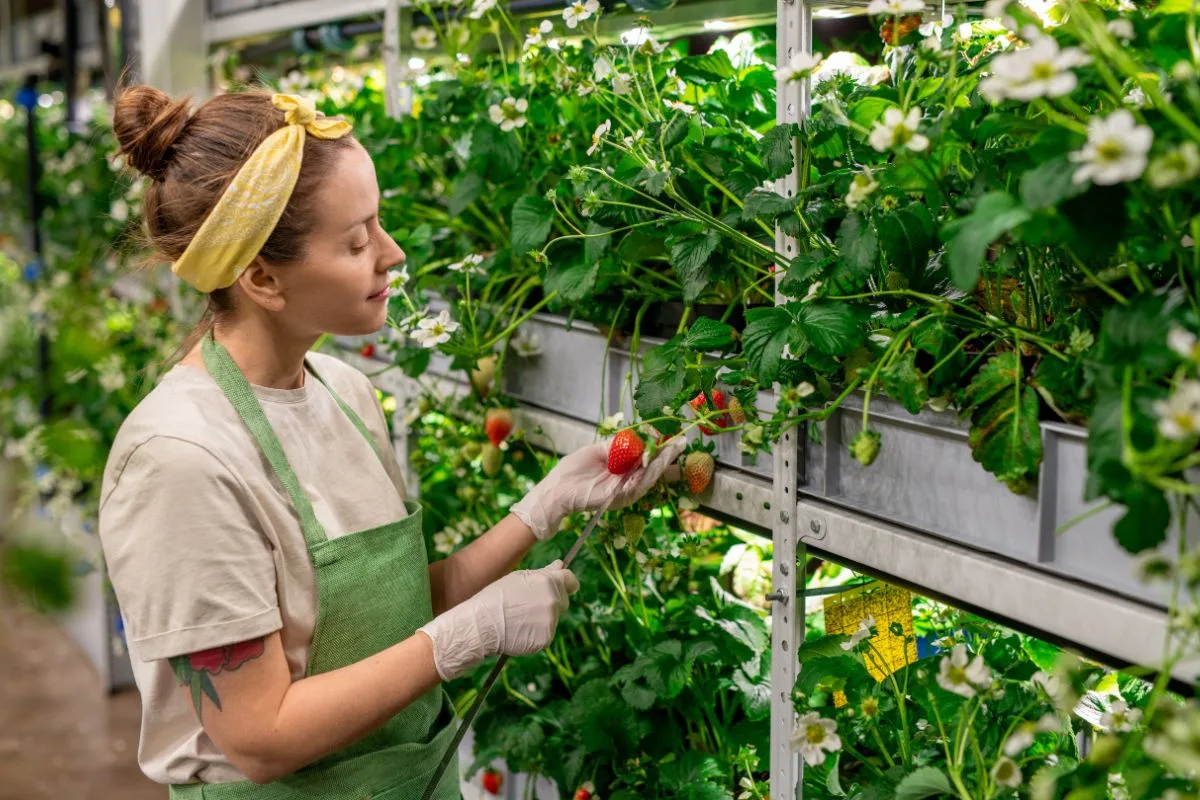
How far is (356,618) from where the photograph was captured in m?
1.42

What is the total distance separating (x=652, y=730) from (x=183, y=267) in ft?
2.79

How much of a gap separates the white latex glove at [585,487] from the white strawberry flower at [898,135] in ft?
1.89

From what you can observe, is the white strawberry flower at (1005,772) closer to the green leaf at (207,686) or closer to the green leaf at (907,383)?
the green leaf at (907,383)

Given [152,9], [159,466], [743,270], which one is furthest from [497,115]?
[152,9]

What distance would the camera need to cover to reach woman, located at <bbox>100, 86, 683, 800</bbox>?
127 centimetres

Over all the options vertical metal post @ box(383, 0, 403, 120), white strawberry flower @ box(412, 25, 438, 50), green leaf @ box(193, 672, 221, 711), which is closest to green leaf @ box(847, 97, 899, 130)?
green leaf @ box(193, 672, 221, 711)

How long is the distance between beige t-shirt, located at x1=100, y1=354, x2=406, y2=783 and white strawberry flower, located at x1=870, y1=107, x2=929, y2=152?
774 mm

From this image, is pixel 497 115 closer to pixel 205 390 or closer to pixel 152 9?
pixel 205 390

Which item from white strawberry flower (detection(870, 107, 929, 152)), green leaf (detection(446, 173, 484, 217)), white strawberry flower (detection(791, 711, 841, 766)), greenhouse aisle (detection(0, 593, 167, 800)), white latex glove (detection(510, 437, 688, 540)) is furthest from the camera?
greenhouse aisle (detection(0, 593, 167, 800))

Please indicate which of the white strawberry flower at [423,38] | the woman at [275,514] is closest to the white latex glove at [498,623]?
the woman at [275,514]

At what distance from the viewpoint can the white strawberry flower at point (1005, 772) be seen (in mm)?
960

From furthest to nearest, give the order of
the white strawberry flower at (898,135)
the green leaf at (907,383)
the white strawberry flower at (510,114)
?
1. the white strawberry flower at (510,114)
2. the green leaf at (907,383)
3. the white strawberry flower at (898,135)

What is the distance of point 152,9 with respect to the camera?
3375mm

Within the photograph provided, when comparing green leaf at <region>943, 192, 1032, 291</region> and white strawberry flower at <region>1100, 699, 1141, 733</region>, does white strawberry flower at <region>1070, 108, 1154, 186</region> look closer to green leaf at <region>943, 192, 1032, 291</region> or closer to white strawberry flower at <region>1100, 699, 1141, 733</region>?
green leaf at <region>943, 192, 1032, 291</region>
